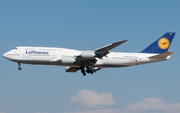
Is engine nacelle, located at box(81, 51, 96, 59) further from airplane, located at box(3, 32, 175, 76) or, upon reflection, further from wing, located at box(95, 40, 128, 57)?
wing, located at box(95, 40, 128, 57)

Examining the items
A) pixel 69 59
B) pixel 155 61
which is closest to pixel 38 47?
pixel 69 59

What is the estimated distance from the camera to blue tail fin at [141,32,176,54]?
1726 inches

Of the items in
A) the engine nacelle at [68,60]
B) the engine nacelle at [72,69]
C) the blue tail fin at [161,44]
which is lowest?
the engine nacelle at [72,69]

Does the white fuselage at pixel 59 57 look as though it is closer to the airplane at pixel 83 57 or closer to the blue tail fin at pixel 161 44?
the airplane at pixel 83 57

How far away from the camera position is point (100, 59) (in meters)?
40.9

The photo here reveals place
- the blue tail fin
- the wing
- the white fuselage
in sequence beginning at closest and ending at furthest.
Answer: the wing → the white fuselage → the blue tail fin

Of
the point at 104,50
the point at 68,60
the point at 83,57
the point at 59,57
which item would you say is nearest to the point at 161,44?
the point at 104,50

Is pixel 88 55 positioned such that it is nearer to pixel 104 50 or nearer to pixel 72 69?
pixel 104 50

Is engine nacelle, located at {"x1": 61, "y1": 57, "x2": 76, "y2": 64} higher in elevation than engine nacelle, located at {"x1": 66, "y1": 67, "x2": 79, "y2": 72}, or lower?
higher

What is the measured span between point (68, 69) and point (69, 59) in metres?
6.90

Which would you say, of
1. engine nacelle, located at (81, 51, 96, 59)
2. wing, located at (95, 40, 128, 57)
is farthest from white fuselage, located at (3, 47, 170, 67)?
engine nacelle, located at (81, 51, 96, 59)

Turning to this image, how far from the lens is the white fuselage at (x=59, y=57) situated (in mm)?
39250

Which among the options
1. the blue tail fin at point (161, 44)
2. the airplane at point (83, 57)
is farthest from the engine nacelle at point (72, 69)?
the blue tail fin at point (161, 44)

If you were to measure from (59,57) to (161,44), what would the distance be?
648 inches
